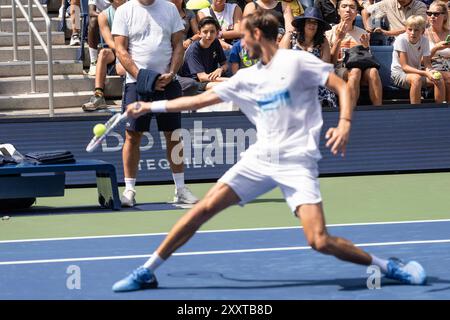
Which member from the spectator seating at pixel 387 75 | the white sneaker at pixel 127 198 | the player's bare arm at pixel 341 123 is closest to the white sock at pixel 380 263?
the player's bare arm at pixel 341 123

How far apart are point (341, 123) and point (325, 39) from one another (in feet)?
20.9

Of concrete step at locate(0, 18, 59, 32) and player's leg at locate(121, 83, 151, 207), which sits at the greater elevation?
concrete step at locate(0, 18, 59, 32)

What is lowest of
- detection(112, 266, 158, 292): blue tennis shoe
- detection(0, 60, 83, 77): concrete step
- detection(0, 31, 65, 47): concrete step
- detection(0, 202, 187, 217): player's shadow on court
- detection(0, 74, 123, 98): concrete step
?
detection(0, 202, 187, 217): player's shadow on court

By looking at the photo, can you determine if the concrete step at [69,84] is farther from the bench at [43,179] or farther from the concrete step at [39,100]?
the bench at [43,179]

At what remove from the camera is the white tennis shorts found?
6.96 metres

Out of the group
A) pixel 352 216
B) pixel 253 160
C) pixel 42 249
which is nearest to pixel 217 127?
pixel 352 216

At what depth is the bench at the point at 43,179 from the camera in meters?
10.4

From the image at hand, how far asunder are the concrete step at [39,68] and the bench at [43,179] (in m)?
3.66

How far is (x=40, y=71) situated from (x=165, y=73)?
4.19 m

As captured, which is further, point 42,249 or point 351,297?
point 42,249

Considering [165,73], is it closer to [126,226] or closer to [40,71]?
[126,226]

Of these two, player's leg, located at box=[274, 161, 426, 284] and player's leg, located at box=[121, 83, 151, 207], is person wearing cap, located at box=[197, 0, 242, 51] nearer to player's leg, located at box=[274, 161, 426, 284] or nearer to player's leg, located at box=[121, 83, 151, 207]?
player's leg, located at box=[121, 83, 151, 207]

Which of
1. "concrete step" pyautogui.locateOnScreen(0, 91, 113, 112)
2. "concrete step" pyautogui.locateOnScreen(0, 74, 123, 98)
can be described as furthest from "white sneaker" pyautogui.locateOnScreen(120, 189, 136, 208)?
"concrete step" pyautogui.locateOnScreen(0, 74, 123, 98)

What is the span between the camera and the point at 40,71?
A: 14.5 metres
